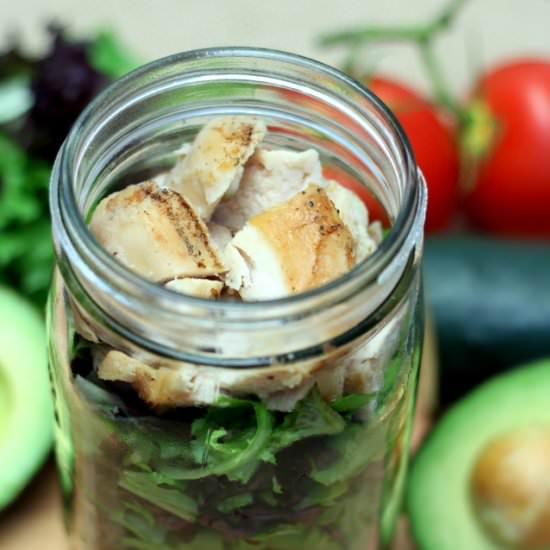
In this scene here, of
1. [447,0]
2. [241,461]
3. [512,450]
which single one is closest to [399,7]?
[447,0]

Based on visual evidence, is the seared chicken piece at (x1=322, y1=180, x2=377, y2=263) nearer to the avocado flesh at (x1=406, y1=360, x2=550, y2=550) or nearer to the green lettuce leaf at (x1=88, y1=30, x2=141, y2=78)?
the avocado flesh at (x1=406, y1=360, x2=550, y2=550)

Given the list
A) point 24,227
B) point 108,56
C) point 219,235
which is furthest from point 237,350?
point 108,56

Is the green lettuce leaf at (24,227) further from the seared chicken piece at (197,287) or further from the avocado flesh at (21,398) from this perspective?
the seared chicken piece at (197,287)

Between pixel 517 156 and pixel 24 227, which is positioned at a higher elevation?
pixel 517 156

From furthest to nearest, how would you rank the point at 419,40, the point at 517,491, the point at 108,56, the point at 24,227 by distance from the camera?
the point at 419,40, the point at 108,56, the point at 24,227, the point at 517,491

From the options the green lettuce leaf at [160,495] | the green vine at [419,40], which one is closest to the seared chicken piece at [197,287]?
the green lettuce leaf at [160,495]

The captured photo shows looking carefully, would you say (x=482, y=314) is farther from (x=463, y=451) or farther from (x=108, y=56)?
(x=108, y=56)

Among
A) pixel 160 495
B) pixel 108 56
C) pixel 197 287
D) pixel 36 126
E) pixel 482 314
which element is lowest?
pixel 160 495
